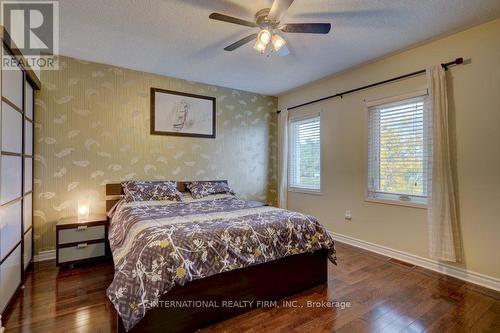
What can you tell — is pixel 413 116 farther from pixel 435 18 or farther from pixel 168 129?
pixel 168 129

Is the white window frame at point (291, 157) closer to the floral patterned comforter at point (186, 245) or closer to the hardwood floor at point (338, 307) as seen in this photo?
the hardwood floor at point (338, 307)

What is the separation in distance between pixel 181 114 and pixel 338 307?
3.34 meters

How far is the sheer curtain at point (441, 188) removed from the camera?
8.75 ft

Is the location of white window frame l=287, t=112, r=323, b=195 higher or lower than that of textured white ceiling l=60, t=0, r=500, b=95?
lower

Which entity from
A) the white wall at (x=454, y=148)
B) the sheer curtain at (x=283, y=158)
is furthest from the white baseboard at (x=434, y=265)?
the sheer curtain at (x=283, y=158)

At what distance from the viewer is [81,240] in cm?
292

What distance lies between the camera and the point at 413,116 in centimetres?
309

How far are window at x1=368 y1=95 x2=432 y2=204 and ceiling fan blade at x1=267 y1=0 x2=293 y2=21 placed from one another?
2053 millimetres

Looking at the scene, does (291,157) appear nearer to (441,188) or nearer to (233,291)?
(441,188)

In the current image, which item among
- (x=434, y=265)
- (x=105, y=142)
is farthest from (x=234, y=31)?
(x=434, y=265)

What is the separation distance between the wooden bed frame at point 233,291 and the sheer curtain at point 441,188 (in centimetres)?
129

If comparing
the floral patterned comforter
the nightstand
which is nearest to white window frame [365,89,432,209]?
the floral patterned comforter

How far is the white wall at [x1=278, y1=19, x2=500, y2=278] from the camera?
2.49 m

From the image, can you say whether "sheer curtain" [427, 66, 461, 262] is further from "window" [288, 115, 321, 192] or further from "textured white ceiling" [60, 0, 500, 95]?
"window" [288, 115, 321, 192]
